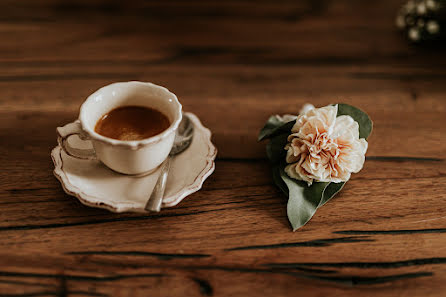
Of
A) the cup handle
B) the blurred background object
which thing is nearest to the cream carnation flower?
the cup handle

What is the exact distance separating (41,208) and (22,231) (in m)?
0.05

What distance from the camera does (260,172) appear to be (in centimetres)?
82

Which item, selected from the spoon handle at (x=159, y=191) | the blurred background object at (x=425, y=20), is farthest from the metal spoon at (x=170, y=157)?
the blurred background object at (x=425, y=20)

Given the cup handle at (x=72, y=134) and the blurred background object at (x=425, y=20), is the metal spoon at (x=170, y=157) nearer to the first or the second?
the cup handle at (x=72, y=134)

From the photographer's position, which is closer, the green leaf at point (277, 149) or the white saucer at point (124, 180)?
the white saucer at point (124, 180)

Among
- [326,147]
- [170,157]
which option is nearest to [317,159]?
[326,147]

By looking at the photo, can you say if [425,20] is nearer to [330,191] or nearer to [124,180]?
[330,191]

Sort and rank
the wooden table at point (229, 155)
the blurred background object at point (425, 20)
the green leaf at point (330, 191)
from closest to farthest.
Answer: the wooden table at point (229, 155) < the green leaf at point (330, 191) < the blurred background object at point (425, 20)

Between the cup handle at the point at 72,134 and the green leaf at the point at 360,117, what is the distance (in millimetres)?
487

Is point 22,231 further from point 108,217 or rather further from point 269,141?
point 269,141

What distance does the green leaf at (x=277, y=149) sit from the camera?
80 cm

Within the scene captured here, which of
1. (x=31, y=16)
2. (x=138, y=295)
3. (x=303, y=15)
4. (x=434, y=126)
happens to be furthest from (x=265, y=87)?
(x=31, y=16)

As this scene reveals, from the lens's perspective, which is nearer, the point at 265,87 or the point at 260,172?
the point at 260,172

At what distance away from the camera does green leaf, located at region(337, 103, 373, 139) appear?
0.79 metres
